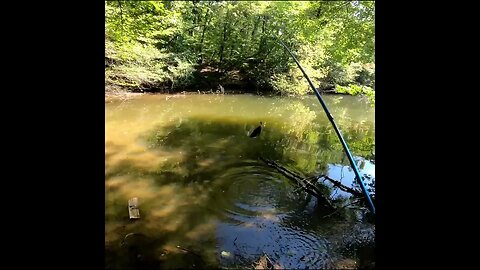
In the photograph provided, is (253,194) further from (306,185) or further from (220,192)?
(306,185)

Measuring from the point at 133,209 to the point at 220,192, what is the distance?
5.23ft

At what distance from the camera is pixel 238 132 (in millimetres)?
11484

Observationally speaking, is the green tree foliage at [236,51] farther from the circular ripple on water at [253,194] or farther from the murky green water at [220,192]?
the circular ripple on water at [253,194]

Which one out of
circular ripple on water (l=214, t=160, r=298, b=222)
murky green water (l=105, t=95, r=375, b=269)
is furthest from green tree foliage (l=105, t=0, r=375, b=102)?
circular ripple on water (l=214, t=160, r=298, b=222)

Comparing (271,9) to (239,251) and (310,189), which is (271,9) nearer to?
(310,189)

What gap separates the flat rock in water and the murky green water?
0.28 feet

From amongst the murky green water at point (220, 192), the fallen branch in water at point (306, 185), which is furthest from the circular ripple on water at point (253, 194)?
the fallen branch in water at point (306, 185)

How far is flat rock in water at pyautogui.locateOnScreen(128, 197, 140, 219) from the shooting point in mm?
5637

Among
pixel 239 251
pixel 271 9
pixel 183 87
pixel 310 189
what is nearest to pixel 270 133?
pixel 310 189

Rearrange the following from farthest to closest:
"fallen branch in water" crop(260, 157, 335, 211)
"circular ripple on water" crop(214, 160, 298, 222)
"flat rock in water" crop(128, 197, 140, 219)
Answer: "fallen branch in water" crop(260, 157, 335, 211) < "circular ripple on water" crop(214, 160, 298, 222) < "flat rock in water" crop(128, 197, 140, 219)

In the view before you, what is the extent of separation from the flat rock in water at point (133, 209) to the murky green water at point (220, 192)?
0.28ft

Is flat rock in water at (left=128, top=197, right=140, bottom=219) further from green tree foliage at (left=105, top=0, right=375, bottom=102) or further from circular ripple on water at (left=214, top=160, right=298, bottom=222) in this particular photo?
green tree foliage at (left=105, top=0, right=375, bottom=102)
